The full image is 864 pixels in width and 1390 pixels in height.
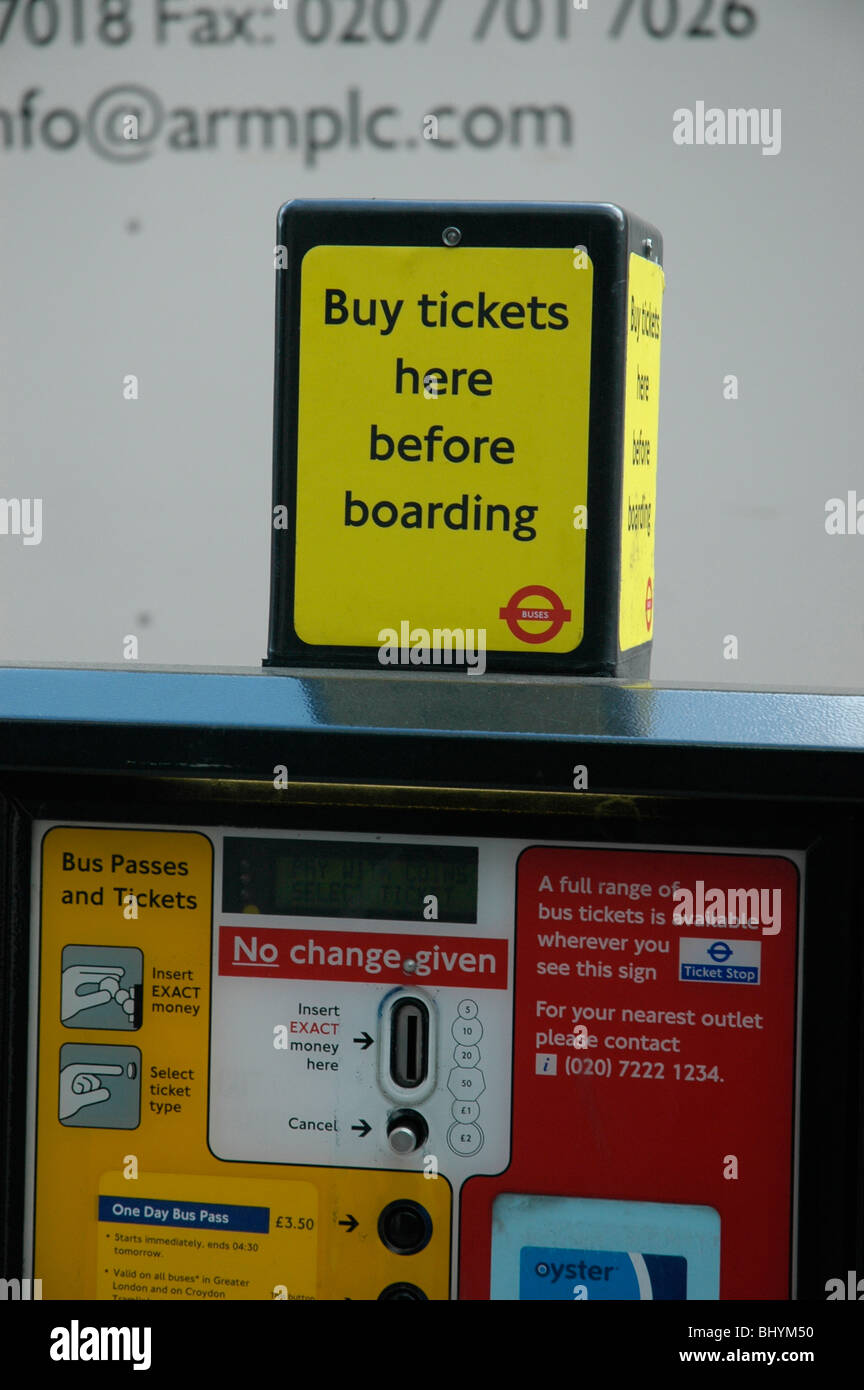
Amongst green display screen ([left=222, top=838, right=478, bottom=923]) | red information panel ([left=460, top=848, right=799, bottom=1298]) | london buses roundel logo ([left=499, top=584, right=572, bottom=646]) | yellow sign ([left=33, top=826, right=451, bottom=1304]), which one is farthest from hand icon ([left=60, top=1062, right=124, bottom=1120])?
london buses roundel logo ([left=499, top=584, right=572, bottom=646])

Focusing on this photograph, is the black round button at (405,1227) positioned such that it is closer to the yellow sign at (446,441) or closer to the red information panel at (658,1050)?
the red information panel at (658,1050)

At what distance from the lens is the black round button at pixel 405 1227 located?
970 millimetres

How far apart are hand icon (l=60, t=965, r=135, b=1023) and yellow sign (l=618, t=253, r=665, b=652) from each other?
16.7 inches

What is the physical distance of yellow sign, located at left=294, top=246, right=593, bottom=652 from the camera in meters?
1.08

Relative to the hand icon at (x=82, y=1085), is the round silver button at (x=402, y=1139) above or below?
below

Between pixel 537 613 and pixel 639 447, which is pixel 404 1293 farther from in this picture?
pixel 639 447

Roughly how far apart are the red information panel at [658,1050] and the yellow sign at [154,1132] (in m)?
0.09

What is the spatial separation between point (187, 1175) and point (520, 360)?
1.95 feet

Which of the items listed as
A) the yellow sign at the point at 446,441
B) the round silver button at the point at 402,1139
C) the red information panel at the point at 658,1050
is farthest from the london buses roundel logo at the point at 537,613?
the round silver button at the point at 402,1139

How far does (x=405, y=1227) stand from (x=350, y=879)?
0.22 m

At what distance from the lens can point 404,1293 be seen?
974 millimetres

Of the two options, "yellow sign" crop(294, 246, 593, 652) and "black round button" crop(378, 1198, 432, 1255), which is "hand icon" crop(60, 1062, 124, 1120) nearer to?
"black round button" crop(378, 1198, 432, 1255)

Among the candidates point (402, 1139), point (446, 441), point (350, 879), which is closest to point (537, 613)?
point (446, 441)

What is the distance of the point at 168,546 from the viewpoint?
3164mm
